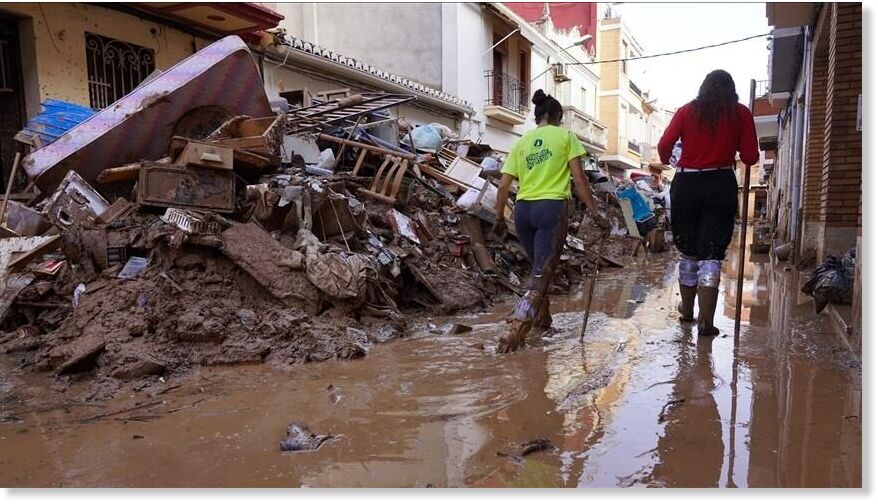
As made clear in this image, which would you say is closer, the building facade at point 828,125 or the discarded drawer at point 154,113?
the discarded drawer at point 154,113

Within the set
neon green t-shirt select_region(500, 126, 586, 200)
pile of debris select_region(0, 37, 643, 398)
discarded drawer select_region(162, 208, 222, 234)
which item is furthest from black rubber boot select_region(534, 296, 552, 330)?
discarded drawer select_region(162, 208, 222, 234)

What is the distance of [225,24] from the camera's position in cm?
964

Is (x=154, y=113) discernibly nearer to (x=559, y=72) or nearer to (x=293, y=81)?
(x=293, y=81)

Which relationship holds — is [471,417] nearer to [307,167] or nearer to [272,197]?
[272,197]

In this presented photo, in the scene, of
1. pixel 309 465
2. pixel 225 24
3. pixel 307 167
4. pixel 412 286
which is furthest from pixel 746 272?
pixel 225 24

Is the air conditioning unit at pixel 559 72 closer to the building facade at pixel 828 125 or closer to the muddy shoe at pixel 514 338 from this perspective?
the building facade at pixel 828 125

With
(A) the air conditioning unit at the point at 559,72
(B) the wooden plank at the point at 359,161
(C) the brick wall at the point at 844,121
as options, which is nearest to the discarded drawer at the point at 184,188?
(B) the wooden plank at the point at 359,161

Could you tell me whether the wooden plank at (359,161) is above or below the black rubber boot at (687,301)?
above

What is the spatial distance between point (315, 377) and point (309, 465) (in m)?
1.18

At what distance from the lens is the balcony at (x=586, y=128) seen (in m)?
25.0

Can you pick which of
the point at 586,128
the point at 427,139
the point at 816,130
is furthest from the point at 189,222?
the point at 586,128

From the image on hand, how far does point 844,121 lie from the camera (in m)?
5.94

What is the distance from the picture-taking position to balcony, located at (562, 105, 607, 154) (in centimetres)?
2499

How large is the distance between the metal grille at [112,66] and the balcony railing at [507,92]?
12399 millimetres
